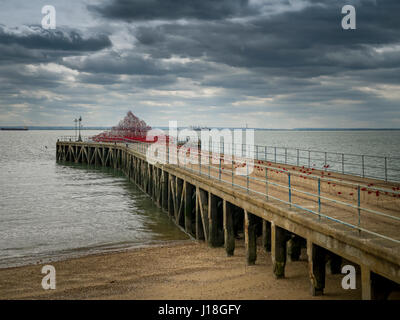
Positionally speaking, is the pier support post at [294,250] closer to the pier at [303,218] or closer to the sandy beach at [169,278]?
the pier at [303,218]

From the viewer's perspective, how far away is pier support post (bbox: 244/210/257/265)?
11094mm

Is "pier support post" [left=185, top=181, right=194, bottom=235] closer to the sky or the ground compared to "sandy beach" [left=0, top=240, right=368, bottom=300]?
closer to the sky

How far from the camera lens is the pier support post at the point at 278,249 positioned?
31.2 ft

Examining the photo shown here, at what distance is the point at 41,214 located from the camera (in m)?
21.6

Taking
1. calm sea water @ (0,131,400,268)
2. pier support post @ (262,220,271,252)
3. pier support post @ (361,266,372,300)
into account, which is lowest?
calm sea water @ (0,131,400,268)

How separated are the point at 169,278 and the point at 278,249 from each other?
3.35 metres

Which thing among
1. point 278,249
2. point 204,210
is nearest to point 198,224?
point 204,210

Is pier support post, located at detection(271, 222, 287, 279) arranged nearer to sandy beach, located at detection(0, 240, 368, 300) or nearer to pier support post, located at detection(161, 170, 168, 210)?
sandy beach, located at detection(0, 240, 368, 300)

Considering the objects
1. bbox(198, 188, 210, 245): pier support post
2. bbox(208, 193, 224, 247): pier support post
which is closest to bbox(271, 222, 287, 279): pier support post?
bbox(208, 193, 224, 247): pier support post

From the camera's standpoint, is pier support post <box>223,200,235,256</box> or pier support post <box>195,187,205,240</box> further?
pier support post <box>195,187,205,240</box>

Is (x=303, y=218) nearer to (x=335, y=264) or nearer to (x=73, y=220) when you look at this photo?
(x=335, y=264)

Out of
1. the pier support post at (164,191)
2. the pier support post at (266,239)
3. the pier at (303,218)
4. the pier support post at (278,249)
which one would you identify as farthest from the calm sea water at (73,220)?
the pier support post at (278,249)

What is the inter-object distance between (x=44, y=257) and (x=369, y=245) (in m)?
11.8
